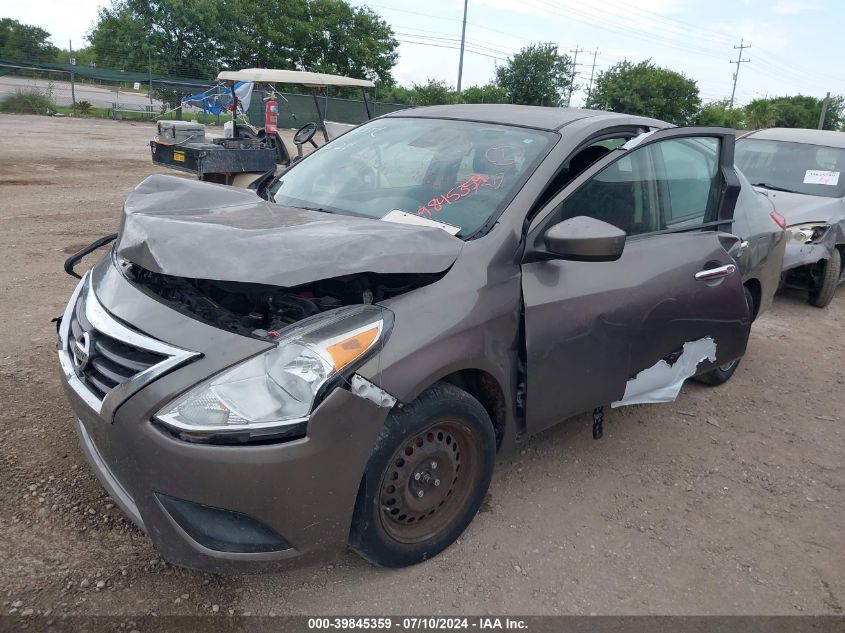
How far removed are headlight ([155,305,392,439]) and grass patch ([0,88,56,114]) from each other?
30042 millimetres

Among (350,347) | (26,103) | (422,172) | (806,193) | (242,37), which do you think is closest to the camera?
(350,347)

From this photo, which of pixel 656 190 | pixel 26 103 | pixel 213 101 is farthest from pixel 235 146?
pixel 26 103

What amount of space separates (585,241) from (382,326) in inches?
36.1

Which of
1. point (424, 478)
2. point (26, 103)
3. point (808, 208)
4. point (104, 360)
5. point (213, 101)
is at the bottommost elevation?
point (424, 478)

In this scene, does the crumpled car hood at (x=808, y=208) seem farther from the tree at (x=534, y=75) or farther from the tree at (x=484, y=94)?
the tree at (x=534, y=75)

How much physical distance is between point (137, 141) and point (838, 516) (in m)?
20.7

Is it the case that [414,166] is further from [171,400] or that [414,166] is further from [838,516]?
[838,516]

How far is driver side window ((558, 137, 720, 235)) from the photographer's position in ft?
10.3

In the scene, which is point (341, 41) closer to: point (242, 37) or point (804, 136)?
point (242, 37)

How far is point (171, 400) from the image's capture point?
6.66ft

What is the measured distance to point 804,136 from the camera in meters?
7.90

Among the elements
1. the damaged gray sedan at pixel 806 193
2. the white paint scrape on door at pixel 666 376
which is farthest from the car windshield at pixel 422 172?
the damaged gray sedan at pixel 806 193

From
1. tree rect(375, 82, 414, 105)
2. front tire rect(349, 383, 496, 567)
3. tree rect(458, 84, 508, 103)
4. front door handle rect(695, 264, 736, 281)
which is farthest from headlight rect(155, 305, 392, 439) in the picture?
tree rect(375, 82, 414, 105)

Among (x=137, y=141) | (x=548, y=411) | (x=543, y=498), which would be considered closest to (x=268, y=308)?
(x=548, y=411)
